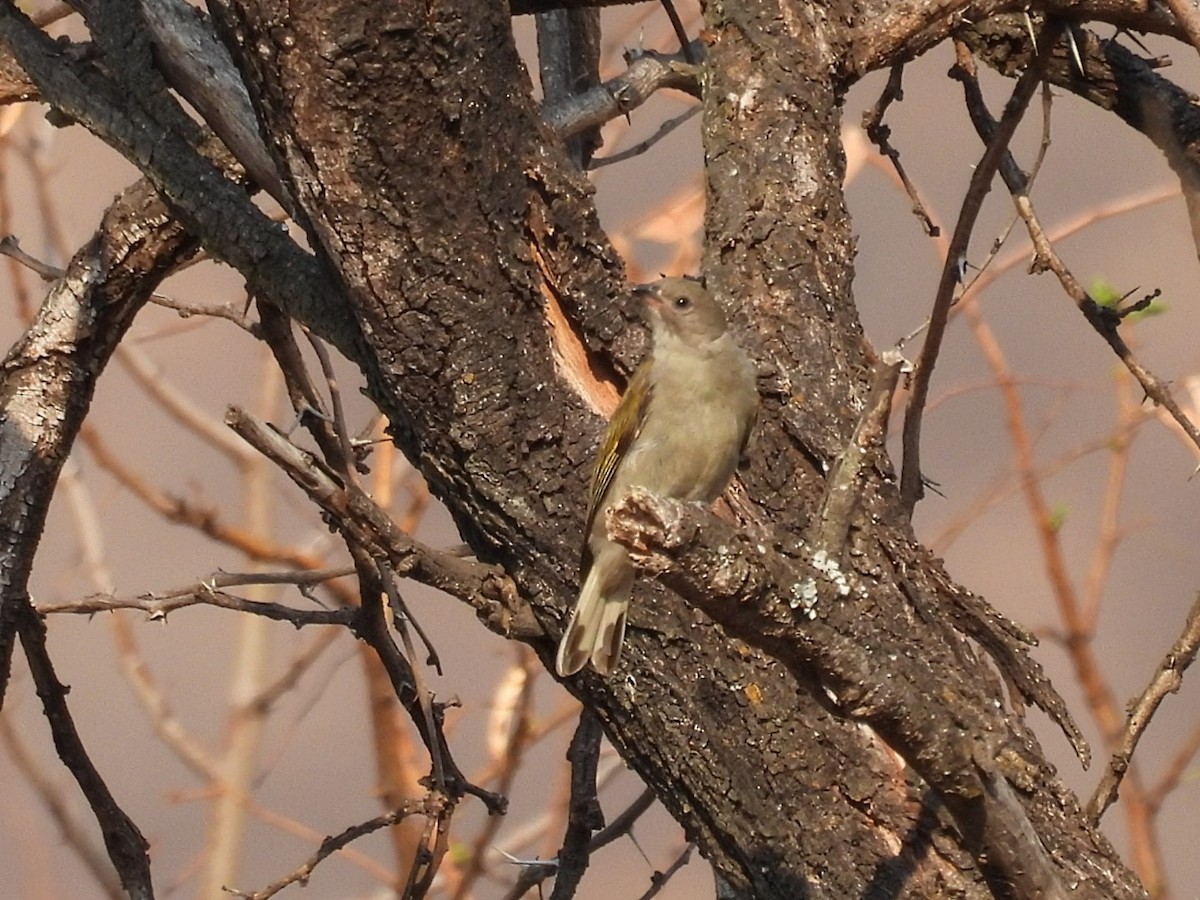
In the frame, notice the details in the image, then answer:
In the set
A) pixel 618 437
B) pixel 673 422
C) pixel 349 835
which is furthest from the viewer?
pixel 673 422

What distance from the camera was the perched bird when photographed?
8.33 ft

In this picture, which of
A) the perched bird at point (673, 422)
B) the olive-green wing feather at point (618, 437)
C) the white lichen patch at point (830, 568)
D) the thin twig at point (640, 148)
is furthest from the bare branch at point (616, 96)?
the white lichen patch at point (830, 568)

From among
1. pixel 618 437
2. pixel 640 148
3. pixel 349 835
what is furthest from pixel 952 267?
pixel 349 835

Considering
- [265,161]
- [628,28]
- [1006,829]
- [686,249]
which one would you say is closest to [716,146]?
[265,161]

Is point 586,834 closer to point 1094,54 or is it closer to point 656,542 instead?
point 656,542

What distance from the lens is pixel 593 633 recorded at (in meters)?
2.53

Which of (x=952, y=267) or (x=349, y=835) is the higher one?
(x=952, y=267)

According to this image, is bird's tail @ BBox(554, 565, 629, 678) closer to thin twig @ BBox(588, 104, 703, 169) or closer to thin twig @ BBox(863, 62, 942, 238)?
thin twig @ BBox(863, 62, 942, 238)

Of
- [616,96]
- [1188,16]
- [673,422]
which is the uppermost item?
[616,96]

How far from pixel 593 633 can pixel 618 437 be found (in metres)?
0.36

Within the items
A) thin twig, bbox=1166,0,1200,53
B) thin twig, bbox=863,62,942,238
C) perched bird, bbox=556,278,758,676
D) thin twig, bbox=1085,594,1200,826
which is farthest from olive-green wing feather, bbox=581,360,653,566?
thin twig, bbox=1166,0,1200,53

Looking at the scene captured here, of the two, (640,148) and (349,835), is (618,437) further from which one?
(640,148)

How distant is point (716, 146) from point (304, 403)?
2.96 ft

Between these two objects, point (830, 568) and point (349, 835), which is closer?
point (830, 568)
